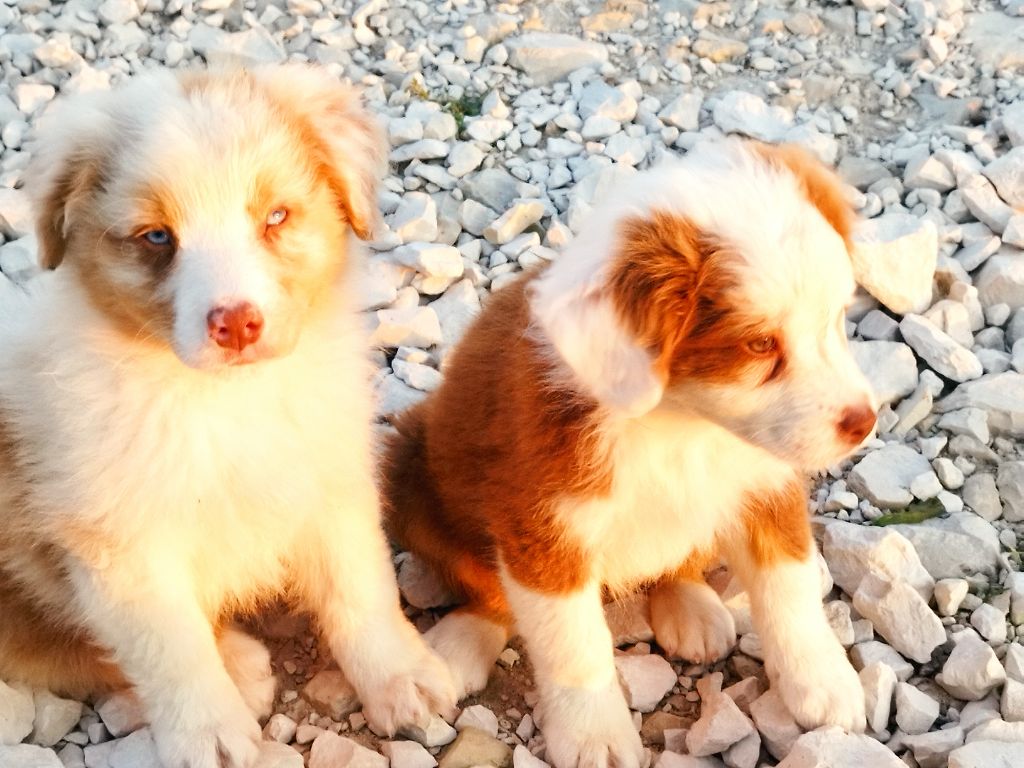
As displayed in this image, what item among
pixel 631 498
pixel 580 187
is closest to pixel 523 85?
pixel 580 187

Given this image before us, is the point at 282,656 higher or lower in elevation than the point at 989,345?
lower

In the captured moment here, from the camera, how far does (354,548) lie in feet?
11.5

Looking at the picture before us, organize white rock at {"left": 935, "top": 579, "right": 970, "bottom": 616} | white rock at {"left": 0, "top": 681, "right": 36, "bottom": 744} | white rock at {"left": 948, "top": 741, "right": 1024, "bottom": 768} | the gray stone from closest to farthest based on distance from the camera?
1. white rock at {"left": 948, "top": 741, "right": 1024, "bottom": 768}
2. white rock at {"left": 0, "top": 681, "right": 36, "bottom": 744}
3. white rock at {"left": 935, "top": 579, "right": 970, "bottom": 616}
4. the gray stone

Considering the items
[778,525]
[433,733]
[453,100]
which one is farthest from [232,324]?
[453,100]

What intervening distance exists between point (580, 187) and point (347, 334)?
2.18 metres

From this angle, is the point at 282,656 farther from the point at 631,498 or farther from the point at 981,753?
the point at 981,753

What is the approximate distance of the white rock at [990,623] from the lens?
3.52 m

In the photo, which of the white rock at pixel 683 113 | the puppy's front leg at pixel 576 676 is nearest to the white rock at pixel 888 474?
the puppy's front leg at pixel 576 676

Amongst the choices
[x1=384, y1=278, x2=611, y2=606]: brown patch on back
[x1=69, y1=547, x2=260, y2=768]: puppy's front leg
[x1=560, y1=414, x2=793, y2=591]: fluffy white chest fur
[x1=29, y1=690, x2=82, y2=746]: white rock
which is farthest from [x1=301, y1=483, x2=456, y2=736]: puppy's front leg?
[x1=29, y1=690, x2=82, y2=746]: white rock

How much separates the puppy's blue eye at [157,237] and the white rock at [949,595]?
241 centimetres

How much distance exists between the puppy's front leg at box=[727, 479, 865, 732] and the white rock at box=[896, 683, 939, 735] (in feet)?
0.43

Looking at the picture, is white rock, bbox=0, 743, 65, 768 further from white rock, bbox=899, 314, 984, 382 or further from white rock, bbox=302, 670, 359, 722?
white rock, bbox=899, 314, 984, 382

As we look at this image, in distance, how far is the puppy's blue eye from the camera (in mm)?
2883

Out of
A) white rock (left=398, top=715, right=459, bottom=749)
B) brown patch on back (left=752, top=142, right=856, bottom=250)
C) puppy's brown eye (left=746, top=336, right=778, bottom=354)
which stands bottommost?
white rock (left=398, top=715, right=459, bottom=749)
